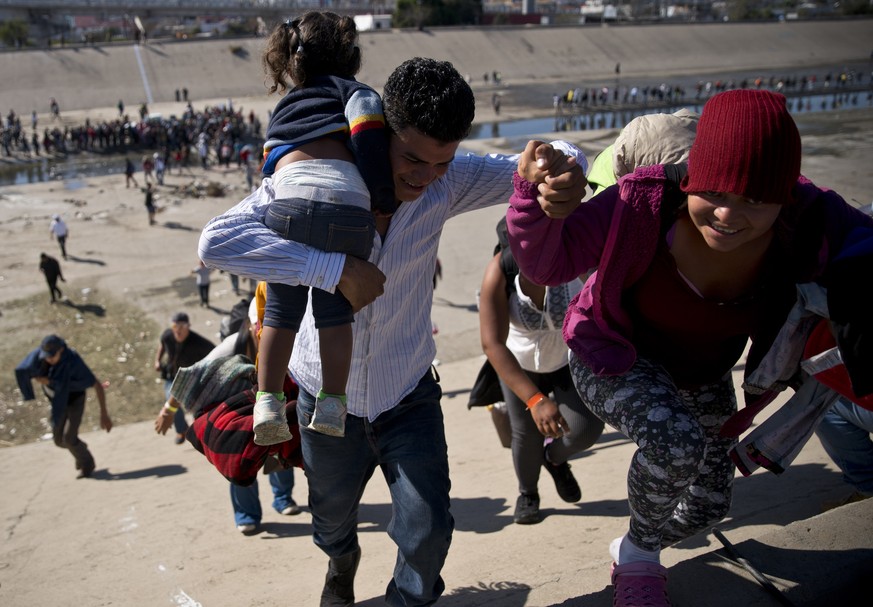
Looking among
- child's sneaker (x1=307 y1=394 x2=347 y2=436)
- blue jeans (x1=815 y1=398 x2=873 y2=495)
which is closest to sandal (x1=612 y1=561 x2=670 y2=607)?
child's sneaker (x1=307 y1=394 x2=347 y2=436)

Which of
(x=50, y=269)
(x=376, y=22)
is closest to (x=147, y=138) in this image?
(x=50, y=269)

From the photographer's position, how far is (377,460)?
110 inches

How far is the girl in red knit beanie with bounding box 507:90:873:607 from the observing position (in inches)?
79.6

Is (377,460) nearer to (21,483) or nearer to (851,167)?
(21,483)

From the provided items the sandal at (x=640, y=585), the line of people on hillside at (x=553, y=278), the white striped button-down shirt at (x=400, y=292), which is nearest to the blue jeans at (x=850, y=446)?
the line of people on hillside at (x=553, y=278)

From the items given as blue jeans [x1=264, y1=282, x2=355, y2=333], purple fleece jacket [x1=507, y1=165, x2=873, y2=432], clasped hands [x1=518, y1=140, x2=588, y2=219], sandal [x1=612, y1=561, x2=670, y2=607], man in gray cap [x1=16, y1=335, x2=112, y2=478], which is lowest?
man in gray cap [x1=16, y1=335, x2=112, y2=478]

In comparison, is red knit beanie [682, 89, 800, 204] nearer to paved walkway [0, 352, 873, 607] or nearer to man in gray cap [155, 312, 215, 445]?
paved walkway [0, 352, 873, 607]

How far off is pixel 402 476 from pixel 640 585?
0.85 meters

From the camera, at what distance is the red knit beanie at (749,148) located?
1.97 m

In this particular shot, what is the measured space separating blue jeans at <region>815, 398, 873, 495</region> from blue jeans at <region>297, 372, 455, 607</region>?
1786mm

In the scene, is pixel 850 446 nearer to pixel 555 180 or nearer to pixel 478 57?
pixel 555 180

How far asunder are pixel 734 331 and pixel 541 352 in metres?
1.39

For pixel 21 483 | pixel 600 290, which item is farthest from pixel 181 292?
pixel 600 290

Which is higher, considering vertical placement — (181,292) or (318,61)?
(318,61)
